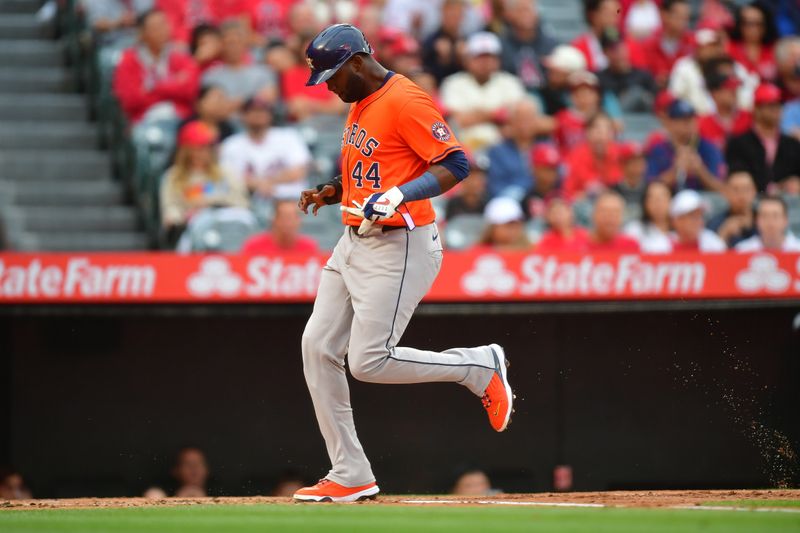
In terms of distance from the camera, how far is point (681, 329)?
7852 mm

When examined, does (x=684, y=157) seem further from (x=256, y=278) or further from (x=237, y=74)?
(x=256, y=278)

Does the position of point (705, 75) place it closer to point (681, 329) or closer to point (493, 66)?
point (493, 66)

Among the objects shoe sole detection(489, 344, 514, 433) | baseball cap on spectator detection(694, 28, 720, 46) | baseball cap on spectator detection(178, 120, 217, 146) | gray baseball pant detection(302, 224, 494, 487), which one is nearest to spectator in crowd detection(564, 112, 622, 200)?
baseball cap on spectator detection(694, 28, 720, 46)

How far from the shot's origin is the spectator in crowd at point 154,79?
384 inches

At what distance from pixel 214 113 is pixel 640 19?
4441mm

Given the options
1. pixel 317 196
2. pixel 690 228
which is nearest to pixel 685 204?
pixel 690 228

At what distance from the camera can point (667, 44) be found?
1177 centimetres

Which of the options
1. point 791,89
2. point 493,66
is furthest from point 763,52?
point 493,66

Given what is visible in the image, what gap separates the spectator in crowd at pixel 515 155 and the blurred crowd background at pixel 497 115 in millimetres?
15

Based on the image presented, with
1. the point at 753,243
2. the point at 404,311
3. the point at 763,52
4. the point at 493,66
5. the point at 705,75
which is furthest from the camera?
the point at 763,52

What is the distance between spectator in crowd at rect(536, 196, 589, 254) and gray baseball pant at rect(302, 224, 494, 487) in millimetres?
3421

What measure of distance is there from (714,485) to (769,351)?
2.95 ft

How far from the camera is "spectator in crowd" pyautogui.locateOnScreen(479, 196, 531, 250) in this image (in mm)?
8664

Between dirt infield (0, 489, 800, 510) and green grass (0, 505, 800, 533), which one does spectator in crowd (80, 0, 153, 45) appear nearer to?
dirt infield (0, 489, 800, 510)
